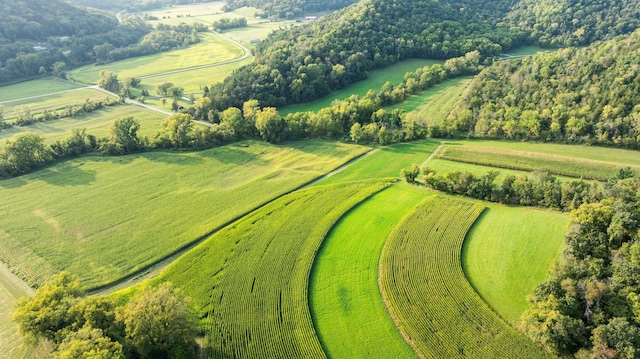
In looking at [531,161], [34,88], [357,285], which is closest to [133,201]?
Answer: [357,285]

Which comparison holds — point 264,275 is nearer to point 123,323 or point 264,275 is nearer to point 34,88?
point 123,323

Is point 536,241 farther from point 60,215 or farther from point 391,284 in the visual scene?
point 60,215

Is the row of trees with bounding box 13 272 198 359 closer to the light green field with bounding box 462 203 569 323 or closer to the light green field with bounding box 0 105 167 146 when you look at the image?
the light green field with bounding box 462 203 569 323

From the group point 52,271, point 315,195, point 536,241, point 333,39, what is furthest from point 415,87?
point 52,271

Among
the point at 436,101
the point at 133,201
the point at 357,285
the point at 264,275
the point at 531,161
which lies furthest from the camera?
the point at 436,101

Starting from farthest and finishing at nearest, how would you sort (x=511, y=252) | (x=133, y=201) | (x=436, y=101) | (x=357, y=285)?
(x=436, y=101), (x=133, y=201), (x=511, y=252), (x=357, y=285)

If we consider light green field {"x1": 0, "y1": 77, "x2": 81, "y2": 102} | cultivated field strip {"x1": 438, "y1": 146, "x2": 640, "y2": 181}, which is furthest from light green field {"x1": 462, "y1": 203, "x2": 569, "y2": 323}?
light green field {"x1": 0, "y1": 77, "x2": 81, "y2": 102}

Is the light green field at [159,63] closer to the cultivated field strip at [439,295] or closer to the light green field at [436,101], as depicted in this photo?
the light green field at [436,101]
